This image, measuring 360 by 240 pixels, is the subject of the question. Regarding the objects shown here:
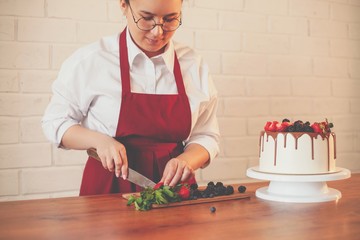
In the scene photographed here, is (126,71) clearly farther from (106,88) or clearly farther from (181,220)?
(181,220)

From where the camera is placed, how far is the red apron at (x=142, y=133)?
4.83 feet

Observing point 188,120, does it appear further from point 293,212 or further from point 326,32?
point 326,32

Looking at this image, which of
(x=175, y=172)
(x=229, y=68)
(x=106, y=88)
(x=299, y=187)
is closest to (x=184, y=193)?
(x=175, y=172)

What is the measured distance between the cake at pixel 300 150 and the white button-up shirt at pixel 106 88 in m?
0.32

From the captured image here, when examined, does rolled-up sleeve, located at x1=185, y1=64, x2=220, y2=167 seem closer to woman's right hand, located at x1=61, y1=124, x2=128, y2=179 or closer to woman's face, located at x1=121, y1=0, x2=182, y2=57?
woman's face, located at x1=121, y1=0, x2=182, y2=57

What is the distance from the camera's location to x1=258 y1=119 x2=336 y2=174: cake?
1.29m

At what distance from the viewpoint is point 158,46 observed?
1518mm

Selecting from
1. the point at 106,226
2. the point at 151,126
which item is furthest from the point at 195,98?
the point at 106,226

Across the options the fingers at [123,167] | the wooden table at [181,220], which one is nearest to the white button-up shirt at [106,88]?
the fingers at [123,167]

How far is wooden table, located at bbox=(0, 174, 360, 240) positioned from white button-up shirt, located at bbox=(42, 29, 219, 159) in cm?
34

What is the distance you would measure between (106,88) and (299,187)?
2.25 feet

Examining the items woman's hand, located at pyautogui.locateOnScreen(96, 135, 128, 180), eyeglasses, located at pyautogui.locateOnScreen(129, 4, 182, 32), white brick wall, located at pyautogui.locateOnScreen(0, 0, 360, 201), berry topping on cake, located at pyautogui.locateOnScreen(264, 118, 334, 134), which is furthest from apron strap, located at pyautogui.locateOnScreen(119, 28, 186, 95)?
white brick wall, located at pyautogui.locateOnScreen(0, 0, 360, 201)

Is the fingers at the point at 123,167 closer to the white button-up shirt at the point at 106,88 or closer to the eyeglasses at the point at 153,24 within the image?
the white button-up shirt at the point at 106,88

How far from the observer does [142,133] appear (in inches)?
58.1
